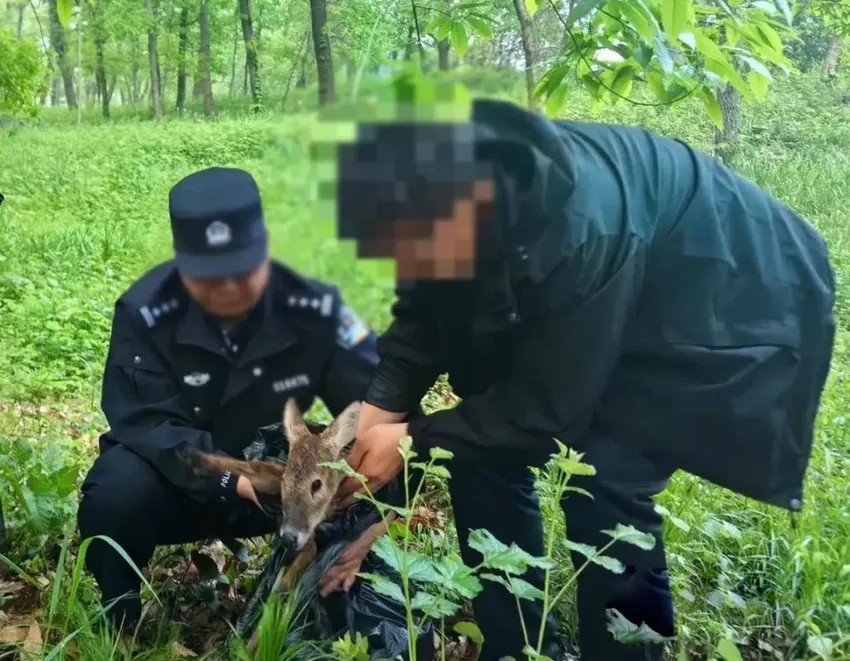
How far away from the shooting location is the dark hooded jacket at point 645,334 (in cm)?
145

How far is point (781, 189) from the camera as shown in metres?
4.83

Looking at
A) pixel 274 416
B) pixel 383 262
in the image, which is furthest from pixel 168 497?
pixel 383 262

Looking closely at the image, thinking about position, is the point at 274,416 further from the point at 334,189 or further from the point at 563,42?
the point at 563,42

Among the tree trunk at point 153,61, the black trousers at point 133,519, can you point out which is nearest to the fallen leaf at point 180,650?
the black trousers at point 133,519

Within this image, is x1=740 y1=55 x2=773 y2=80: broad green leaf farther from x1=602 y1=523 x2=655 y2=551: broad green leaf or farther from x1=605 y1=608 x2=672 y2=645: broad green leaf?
x1=605 y1=608 x2=672 y2=645: broad green leaf

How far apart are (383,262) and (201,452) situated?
85 centimetres

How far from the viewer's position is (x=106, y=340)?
3.55 meters

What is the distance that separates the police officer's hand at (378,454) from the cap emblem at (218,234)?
1.64 ft

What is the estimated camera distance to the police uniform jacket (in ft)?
5.43

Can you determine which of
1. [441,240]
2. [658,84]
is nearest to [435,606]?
[441,240]

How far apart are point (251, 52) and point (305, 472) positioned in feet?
3.76

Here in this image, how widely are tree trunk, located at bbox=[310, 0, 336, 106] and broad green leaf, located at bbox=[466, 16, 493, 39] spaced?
1.38 feet

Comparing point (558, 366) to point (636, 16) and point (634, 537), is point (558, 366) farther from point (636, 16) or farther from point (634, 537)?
point (636, 16)

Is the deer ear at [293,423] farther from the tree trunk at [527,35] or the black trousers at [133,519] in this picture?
the tree trunk at [527,35]
